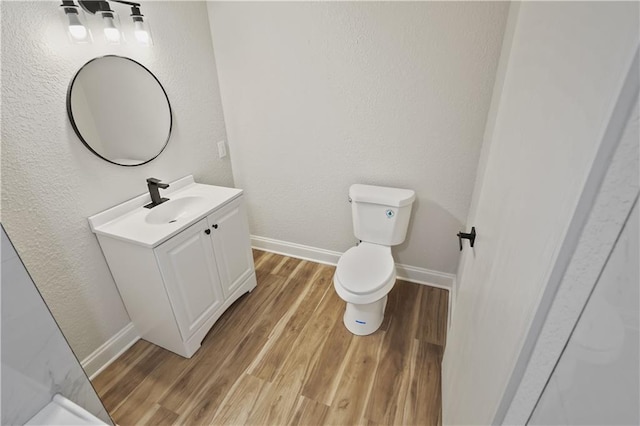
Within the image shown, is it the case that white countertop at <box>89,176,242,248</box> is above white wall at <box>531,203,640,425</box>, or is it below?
below

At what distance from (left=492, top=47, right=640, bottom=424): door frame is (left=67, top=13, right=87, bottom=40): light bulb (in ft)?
6.07

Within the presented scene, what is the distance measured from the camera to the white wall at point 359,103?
5.23 ft

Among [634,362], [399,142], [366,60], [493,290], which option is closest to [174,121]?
[366,60]

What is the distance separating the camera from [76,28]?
1.29 m

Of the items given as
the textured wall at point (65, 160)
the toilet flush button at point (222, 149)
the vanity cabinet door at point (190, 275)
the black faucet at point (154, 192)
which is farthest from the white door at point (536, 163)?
the toilet flush button at point (222, 149)

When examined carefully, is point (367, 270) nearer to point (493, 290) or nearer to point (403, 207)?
point (403, 207)

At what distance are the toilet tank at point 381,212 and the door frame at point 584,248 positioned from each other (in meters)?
1.36

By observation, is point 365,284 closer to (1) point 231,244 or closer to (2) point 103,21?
(1) point 231,244

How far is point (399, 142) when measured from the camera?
1874 millimetres

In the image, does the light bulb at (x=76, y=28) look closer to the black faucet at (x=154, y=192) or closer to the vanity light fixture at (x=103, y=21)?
the vanity light fixture at (x=103, y=21)

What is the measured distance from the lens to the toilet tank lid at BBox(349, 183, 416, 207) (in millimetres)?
1827

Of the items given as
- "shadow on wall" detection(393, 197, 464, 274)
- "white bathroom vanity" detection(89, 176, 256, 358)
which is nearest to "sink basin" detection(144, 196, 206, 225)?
"white bathroom vanity" detection(89, 176, 256, 358)

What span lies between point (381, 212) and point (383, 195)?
0.11m

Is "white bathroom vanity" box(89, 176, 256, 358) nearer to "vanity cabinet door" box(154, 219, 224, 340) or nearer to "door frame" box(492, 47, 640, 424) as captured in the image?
"vanity cabinet door" box(154, 219, 224, 340)
